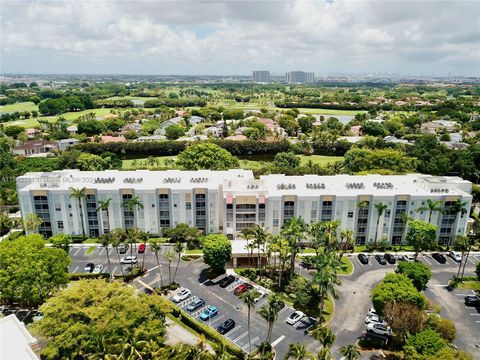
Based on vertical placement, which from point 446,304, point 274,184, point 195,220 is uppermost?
point 274,184

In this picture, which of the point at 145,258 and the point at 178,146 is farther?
the point at 178,146

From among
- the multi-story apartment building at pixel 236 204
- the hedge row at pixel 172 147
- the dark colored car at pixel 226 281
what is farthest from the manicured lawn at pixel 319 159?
the dark colored car at pixel 226 281

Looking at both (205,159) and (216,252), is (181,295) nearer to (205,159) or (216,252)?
(216,252)

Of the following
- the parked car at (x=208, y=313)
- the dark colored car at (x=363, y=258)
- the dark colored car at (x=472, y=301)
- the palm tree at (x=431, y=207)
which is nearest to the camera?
the parked car at (x=208, y=313)

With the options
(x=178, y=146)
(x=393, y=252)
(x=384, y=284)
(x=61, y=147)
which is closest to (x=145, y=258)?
(x=384, y=284)

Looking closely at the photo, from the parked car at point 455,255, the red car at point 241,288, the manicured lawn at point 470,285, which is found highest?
the red car at point 241,288

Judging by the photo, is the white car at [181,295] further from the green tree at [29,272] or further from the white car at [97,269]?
the white car at [97,269]

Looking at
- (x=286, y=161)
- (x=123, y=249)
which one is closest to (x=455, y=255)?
(x=286, y=161)

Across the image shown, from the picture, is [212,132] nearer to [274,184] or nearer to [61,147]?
[61,147]
